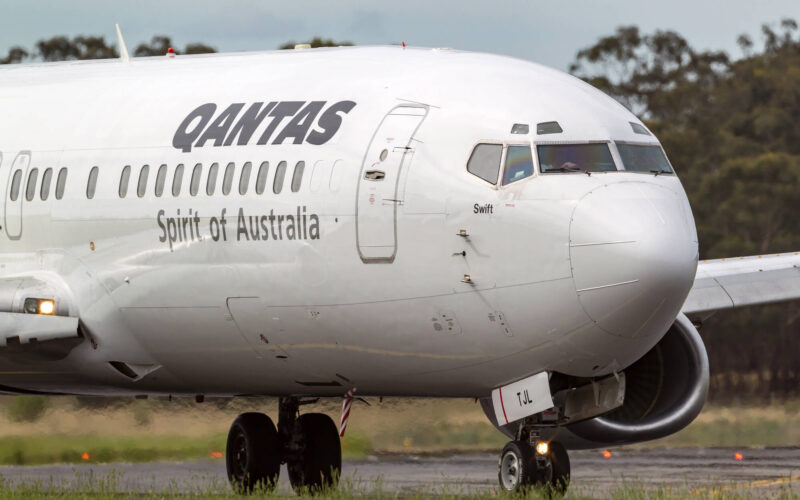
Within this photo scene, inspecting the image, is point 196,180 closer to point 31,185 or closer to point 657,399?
point 31,185

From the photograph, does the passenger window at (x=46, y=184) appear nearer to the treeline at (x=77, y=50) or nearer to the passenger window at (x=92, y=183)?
the passenger window at (x=92, y=183)

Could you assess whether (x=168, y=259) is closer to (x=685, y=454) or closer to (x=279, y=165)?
(x=279, y=165)

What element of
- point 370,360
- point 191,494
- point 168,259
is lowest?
point 191,494

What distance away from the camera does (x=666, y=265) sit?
15.1 m

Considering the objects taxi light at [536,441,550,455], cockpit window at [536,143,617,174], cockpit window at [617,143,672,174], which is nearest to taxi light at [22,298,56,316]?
taxi light at [536,441,550,455]

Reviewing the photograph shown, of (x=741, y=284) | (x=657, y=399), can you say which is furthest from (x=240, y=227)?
(x=741, y=284)

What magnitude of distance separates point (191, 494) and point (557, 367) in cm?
471

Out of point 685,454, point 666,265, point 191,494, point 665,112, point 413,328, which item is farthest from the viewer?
point 665,112

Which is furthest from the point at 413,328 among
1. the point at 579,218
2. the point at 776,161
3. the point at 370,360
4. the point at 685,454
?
the point at 776,161

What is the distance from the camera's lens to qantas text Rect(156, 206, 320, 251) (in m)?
17.1

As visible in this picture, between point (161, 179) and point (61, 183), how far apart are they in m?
1.56

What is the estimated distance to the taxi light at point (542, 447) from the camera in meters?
16.4

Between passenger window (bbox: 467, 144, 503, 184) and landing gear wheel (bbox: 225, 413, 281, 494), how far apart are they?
18.7 feet

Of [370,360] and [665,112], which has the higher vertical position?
[665,112]
